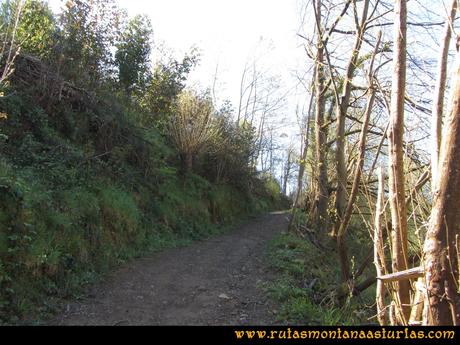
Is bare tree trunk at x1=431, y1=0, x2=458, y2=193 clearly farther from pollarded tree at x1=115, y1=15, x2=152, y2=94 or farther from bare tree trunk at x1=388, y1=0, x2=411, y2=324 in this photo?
pollarded tree at x1=115, y1=15, x2=152, y2=94

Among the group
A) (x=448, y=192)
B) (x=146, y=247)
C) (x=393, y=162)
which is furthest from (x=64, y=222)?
(x=448, y=192)

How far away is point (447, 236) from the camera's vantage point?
1807 mm

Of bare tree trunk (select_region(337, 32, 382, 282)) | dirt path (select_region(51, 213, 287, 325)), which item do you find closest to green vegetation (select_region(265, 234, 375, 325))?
dirt path (select_region(51, 213, 287, 325))

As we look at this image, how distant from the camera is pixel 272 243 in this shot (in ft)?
34.8

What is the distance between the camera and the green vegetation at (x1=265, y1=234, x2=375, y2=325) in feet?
17.1

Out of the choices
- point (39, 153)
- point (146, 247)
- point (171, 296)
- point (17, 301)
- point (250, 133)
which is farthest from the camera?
point (250, 133)

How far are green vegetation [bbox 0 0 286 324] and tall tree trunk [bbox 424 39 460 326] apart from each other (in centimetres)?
427

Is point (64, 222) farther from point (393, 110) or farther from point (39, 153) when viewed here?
point (393, 110)

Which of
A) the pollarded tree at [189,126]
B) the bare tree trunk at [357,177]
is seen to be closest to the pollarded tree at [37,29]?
the pollarded tree at [189,126]

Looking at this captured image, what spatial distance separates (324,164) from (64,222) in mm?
5582

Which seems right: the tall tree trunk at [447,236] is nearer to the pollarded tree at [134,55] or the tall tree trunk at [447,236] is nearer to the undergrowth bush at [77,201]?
the undergrowth bush at [77,201]

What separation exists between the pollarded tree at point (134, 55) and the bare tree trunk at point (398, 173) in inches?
440

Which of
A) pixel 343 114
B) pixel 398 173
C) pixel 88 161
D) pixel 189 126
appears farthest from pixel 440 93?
pixel 189 126
